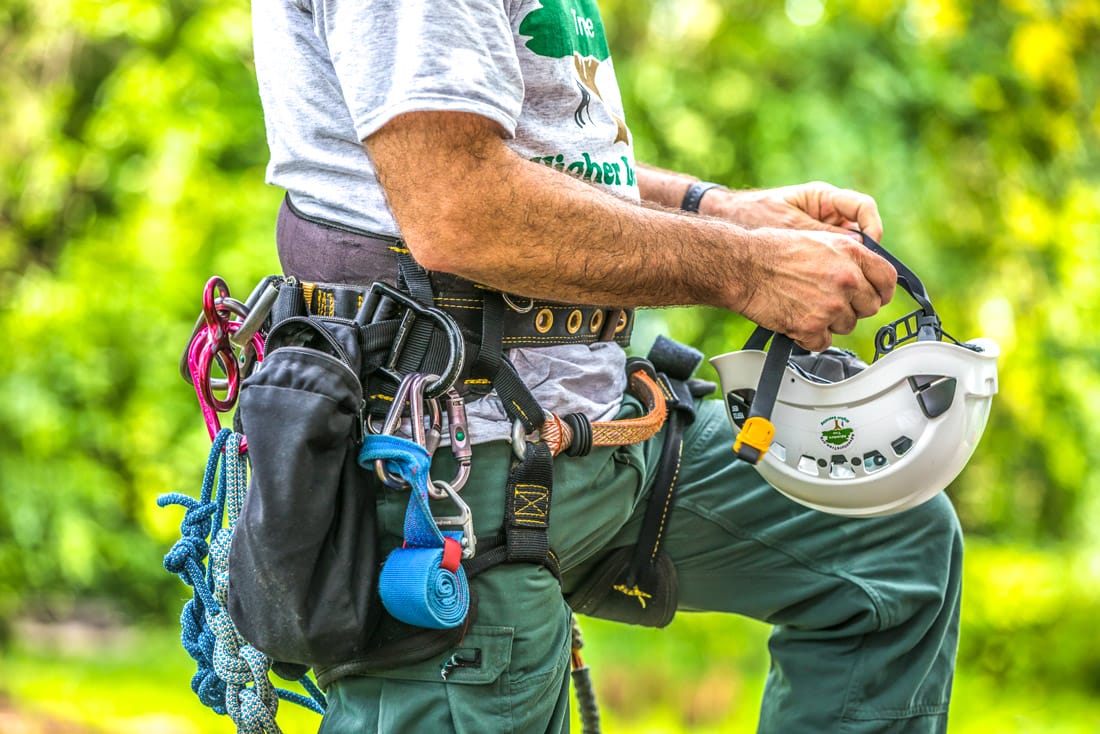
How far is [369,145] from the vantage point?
5.31 feet

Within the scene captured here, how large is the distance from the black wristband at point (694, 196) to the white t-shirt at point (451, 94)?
497 mm

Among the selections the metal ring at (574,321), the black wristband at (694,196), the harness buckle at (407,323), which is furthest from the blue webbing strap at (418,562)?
the black wristband at (694,196)

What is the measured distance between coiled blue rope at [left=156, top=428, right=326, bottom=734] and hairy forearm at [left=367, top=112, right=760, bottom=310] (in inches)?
20.7

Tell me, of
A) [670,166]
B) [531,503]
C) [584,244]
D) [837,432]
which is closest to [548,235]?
[584,244]

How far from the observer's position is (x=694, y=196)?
2529mm

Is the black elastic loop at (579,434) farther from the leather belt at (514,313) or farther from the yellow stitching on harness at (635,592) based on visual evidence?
the yellow stitching on harness at (635,592)

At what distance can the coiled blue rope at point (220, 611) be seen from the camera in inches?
72.2

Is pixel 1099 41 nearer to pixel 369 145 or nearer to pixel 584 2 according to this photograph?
pixel 584 2

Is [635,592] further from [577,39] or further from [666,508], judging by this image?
[577,39]

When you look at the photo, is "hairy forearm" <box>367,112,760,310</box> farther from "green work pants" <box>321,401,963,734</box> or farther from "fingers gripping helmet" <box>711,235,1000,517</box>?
"green work pants" <box>321,401,963,734</box>

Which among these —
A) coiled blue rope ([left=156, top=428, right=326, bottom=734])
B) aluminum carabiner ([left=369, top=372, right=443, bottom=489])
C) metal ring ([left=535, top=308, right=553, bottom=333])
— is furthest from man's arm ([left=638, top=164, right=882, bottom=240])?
coiled blue rope ([left=156, top=428, right=326, bottom=734])

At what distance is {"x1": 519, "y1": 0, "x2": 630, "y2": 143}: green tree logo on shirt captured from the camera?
1797 millimetres

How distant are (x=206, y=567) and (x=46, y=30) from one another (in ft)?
14.9

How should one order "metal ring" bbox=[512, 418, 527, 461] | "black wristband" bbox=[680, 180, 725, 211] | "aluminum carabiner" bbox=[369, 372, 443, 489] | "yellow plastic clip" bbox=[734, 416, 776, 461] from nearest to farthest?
"aluminum carabiner" bbox=[369, 372, 443, 489] → "metal ring" bbox=[512, 418, 527, 461] → "yellow plastic clip" bbox=[734, 416, 776, 461] → "black wristband" bbox=[680, 180, 725, 211]
